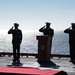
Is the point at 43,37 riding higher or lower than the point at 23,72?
higher

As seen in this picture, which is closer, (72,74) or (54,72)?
(54,72)

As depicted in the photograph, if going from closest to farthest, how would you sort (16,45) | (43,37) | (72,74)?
(72,74) → (43,37) → (16,45)

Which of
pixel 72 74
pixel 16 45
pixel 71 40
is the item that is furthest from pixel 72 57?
pixel 72 74

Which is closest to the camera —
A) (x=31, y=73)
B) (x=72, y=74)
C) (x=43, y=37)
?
(x=31, y=73)

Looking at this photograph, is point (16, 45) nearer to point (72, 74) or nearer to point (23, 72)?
point (72, 74)

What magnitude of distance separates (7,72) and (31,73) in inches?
14.2

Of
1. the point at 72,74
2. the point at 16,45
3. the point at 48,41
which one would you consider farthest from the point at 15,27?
the point at 72,74

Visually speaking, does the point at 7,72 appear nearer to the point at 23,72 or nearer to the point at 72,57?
the point at 23,72

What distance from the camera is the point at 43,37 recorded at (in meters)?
15.2

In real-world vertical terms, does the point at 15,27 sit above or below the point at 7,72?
above

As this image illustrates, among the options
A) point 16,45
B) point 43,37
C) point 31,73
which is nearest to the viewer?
point 31,73

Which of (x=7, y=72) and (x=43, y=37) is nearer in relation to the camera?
(x=7, y=72)

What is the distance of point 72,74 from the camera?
11.0 metres

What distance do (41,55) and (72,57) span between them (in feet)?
5.38
